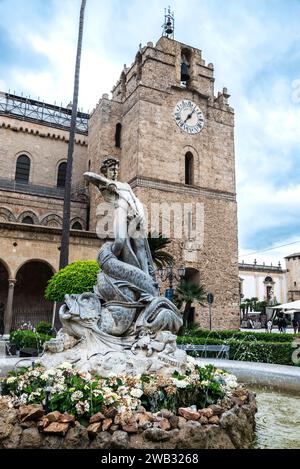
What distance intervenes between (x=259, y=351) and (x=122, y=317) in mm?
6567

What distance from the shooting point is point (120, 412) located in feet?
10.3

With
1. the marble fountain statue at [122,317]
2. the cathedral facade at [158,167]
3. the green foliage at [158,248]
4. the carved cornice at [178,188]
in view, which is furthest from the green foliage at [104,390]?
the carved cornice at [178,188]

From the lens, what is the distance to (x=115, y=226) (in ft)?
18.8

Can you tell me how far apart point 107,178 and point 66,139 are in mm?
26647

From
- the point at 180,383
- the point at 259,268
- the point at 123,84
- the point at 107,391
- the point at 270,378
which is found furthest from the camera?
the point at 259,268

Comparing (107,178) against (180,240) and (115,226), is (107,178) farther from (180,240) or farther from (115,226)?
(180,240)

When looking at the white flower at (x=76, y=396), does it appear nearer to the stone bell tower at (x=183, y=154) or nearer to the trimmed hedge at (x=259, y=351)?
Answer: the trimmed hedge at (x=259, y=351)

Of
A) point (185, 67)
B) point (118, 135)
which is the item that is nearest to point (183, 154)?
point (118, 135)

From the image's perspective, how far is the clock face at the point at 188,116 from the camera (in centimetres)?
2680

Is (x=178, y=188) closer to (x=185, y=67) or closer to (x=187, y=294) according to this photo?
(x=187, y=294)

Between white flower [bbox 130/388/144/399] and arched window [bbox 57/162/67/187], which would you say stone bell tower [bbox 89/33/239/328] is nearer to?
arched window [bbox 57/162/67/187]

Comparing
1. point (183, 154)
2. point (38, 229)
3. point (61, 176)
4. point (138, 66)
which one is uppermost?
point (138, 66)

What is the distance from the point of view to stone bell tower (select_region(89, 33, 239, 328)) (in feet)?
81.7

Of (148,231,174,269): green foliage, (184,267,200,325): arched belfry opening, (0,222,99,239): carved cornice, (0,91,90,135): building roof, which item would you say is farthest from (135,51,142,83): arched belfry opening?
(184,267,200,325): arched belfry opening
